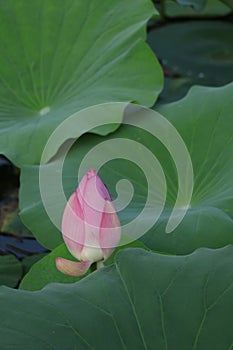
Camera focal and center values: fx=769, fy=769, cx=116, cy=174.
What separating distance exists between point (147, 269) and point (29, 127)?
26.7 inches

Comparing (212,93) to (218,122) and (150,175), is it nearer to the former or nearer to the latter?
(218,122)

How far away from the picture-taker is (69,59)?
1873 mm

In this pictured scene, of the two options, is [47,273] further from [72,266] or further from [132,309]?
[132,309]

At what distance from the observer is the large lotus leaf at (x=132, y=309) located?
110 cm

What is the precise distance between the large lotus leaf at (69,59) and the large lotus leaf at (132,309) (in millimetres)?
657

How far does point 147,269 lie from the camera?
1158mm

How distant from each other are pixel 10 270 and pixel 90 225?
0.62 metres

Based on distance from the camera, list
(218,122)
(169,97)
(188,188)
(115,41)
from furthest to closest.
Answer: (169,97) < (115,41) < (218,122) < (188,188)

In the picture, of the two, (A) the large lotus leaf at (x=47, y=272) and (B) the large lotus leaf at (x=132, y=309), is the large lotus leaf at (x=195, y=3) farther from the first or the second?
(B) the large lotus leaf at (x=132, y=309)

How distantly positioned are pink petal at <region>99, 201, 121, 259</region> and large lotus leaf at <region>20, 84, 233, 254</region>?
0.23 metres

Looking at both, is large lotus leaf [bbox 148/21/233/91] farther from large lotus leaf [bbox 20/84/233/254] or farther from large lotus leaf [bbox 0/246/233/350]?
large lotus leaf [bbox 0/246/233/350]

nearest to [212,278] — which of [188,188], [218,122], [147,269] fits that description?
[147,269]

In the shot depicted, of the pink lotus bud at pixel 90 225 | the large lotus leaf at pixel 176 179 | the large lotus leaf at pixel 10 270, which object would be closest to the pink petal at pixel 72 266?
the pink lotus bud at pixel 90 225

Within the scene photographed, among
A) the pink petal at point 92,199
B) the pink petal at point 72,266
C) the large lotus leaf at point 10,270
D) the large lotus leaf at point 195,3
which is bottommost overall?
the large lotus leaf at point 10,270
